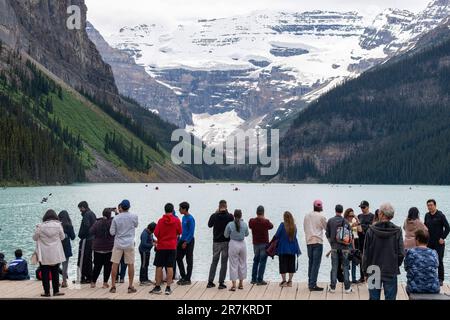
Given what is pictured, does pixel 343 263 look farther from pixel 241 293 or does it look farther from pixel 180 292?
pixel 180 292

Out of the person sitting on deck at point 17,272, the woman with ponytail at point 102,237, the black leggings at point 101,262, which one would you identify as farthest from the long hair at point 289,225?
the person sitting on deck at point 17,272

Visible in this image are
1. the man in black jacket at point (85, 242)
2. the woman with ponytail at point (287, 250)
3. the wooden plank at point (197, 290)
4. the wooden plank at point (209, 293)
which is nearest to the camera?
the wooden plank at point (209, 293)

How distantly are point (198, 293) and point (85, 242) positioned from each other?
5290 millimetres

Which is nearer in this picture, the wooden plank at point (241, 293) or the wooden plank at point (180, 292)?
the wooden plank at point (180, 292)

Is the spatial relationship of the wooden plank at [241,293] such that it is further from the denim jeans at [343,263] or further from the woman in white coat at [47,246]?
the woman in white coat at [47,246]

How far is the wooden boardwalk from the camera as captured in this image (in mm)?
31094

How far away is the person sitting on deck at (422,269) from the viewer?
961 inches

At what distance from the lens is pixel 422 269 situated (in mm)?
24500

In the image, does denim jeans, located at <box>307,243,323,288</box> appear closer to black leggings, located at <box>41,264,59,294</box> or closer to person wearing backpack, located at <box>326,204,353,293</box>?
person wearing backpack, located at <box>326,204,353,293</box>

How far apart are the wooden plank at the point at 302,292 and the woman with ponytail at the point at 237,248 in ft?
7.45

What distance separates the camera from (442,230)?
34.0 metres

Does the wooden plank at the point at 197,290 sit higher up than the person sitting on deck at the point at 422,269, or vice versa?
the person sitting on deck at the point at 422,269
